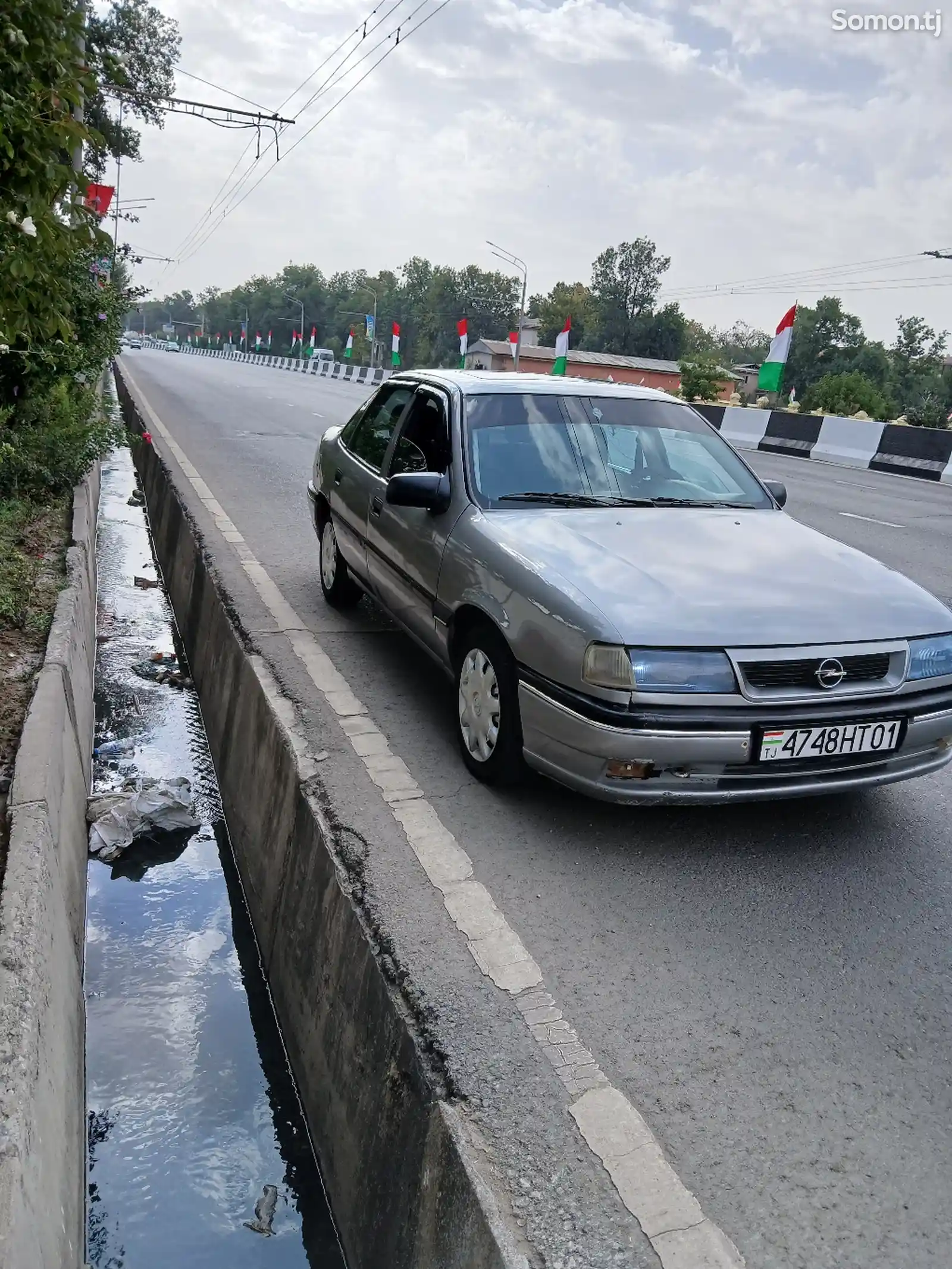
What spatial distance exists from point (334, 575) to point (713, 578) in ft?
10.9

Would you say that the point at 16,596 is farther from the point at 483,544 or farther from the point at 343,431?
the point at 483,544

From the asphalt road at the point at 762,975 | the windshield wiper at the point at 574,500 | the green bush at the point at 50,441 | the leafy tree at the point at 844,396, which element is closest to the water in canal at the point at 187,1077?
the asphalt road at the point at 762,975

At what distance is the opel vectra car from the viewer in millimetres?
3408

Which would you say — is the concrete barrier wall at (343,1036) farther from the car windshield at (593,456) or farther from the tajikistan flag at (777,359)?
the tajikistan flag at (777,359)

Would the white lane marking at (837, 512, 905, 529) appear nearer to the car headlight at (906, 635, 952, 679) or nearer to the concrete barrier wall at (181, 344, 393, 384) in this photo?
the car headlight at (906, 635, 952, 679)

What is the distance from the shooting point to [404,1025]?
8.81ft

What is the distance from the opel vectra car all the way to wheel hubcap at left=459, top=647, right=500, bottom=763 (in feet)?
0.04

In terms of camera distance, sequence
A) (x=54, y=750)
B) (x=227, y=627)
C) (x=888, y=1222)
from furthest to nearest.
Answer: (x=227, y=627) → (x=54, y=750) → (x=888, y=1222)

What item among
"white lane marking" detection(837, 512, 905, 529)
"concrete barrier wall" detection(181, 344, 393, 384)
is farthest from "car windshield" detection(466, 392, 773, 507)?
"concrete barrier wall" detection(181, 344, 393, 384)

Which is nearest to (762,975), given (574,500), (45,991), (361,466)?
(45,991)

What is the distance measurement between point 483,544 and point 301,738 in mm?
1106

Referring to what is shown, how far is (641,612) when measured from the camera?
11.5 feet

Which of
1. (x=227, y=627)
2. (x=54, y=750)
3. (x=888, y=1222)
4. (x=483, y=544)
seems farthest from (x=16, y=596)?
(x=888, y=1222)

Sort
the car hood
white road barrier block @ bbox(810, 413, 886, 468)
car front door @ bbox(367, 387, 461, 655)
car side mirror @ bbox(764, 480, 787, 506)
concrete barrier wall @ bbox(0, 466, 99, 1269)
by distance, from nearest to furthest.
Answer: concrete barrier wall @ bbox(0, 466, 99, 1269)
the car hood
car front door @ bbox(367, 387, 461, 655)
car side mirror @ bbox(764, 480, 787, 506)
white road barrier block @ bbox(810, 413, 886, 468)
